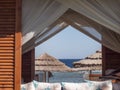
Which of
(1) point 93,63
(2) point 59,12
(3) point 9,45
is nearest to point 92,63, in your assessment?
(1) point 93,63

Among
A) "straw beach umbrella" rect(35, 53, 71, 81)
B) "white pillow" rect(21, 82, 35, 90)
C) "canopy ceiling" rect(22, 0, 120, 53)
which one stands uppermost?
"canopy ceiling" rect(22, 0, 120, 53)

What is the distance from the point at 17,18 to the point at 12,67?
0.69 metres

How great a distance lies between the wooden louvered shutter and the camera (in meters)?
5.26

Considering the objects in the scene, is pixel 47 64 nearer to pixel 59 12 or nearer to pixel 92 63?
pixel 92 63

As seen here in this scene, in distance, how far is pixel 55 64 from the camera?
1028 centimetres

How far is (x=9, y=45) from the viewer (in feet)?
17.5

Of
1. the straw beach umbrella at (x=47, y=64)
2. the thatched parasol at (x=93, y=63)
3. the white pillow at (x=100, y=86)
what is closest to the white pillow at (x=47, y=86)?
the white pillow at (x=100, y=86)

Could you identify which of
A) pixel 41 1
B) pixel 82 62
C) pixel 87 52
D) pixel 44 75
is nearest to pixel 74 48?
pixel 87 52

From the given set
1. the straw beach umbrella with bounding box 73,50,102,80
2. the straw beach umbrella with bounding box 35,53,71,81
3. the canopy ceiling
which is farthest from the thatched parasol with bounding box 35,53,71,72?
the canopy ceiling

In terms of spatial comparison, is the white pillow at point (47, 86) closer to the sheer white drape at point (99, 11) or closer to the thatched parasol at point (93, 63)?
the sheer white drape at point (99, 11)

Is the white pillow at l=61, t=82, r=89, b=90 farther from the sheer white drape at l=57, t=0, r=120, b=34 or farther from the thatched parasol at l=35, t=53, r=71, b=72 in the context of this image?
the thatched parasol at l=35, t=53, r=71, b=72

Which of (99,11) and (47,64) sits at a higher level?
(99,11)

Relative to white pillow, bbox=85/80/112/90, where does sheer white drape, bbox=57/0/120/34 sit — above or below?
above

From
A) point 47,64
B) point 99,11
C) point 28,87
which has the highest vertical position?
point 99,11
